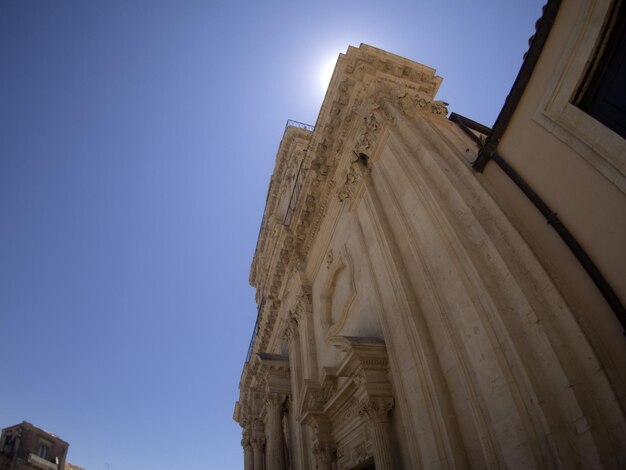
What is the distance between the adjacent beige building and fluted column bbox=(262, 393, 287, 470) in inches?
122

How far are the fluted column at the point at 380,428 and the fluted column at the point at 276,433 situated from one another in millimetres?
6986

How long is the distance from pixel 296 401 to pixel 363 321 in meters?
4.92

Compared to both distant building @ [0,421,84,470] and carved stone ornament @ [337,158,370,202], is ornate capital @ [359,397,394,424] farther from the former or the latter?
distant building @ [0,421,84,470]

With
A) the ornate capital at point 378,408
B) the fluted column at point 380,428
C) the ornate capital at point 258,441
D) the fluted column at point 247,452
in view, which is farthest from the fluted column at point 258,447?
the ornate capital at point 378,408

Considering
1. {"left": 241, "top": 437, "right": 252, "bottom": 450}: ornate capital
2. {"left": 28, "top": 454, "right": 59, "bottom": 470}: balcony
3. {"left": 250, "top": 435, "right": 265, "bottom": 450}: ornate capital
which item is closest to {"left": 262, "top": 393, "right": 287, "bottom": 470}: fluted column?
{"left": 250, "top": 435, "right": 265, "bottom": 450}: ornate capital

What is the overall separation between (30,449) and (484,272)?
41855 mm

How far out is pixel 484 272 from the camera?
5082 mm

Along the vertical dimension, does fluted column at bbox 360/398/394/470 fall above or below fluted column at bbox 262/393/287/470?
below

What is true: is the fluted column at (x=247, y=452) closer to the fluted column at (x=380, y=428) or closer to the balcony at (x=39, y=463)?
the fluted column at (x=380, y=428)

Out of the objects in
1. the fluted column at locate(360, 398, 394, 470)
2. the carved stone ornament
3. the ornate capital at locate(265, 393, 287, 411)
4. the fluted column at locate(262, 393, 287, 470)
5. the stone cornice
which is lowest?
the fluted column at locate(360, 398, 394, 470)

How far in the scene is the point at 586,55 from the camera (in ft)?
14.7

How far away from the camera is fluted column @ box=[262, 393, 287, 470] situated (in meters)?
12.9

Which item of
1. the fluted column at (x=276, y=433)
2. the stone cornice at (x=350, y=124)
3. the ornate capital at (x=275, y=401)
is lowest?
the fluted column at (x=276, y=433)

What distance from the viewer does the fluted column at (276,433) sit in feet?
42.2
